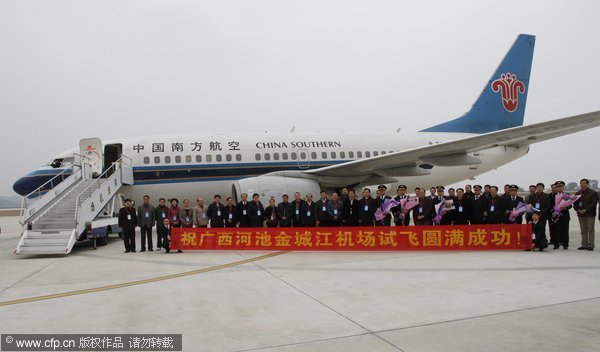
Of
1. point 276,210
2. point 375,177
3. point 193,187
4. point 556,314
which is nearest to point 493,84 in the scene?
point 375,177

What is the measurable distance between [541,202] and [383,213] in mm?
3733

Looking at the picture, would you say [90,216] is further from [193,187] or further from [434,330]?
[434,330]

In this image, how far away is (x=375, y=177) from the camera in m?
15.4

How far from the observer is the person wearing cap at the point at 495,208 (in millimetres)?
10477

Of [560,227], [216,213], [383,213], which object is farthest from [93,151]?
[560,227]

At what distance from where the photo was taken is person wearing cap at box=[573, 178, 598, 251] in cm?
959

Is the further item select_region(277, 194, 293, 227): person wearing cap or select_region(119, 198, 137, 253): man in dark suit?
select_region(277, 194, 293, 227): person wearing cap

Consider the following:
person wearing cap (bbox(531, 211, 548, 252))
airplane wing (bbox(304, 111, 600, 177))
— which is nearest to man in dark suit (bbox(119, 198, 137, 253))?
airplane wing (bbox(304, 111, 600, 177))

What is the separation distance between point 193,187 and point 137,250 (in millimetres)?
4055

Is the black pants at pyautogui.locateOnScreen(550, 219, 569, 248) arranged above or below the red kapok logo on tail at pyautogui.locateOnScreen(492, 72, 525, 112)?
below

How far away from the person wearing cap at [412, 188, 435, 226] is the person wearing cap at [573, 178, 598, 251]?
329 centimetres

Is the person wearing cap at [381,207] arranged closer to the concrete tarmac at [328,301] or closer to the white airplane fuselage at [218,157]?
the concrete tarmac at [328,301]

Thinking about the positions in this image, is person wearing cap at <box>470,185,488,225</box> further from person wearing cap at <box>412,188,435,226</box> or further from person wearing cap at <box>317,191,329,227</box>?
person wearing cap at <box>317,191,329,227</box>

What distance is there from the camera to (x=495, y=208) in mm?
10531
